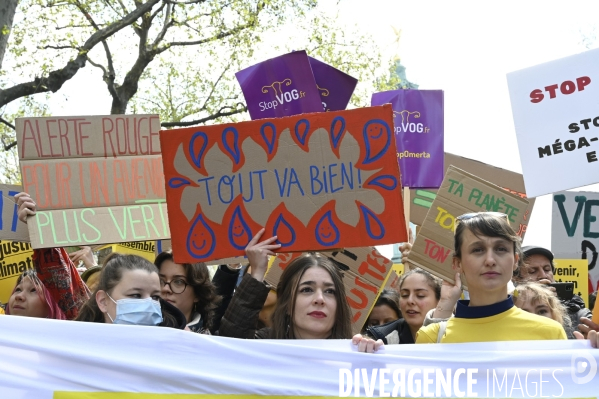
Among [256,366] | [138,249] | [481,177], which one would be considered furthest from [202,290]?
[481,177]

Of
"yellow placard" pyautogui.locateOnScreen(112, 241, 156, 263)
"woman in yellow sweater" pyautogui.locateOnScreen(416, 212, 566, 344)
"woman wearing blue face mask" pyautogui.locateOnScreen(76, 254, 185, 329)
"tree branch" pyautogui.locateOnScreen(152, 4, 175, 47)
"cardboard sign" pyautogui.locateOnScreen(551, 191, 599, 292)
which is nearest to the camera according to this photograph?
"woman in yellow sweater" pyautogui.locateOnScreen(416, 212, 566, 344)

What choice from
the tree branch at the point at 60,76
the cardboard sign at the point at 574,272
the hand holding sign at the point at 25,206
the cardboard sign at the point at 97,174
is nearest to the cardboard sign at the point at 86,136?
the cardboard sign at the point at 97,174

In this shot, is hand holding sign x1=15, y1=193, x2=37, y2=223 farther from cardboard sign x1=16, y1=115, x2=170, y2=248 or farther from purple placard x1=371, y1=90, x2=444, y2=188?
purple placard x1=371, y1=90, x2=444, y2=188

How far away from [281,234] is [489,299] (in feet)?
3.34

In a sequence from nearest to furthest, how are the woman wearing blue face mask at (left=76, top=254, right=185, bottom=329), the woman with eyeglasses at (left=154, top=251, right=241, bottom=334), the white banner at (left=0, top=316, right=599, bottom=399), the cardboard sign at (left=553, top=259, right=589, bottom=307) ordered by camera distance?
1. the white banner at (left=0, top=316, right=599, bottom=399)
2. the woman wearing blue face mask at (left=76, top=254, right=185, bottom=329)
3. the woman with eyeglasses at (left=154, top=251, right=241, bottom=334)
4. the cardboard sign at (left=553, top=259, right=589, bottom=307)

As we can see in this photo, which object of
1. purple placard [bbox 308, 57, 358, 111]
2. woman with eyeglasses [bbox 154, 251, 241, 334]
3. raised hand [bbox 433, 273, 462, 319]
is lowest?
raised hand [bbox 433, 273, 462, 319]

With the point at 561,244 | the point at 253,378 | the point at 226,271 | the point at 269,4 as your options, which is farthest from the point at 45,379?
the point at 269,4

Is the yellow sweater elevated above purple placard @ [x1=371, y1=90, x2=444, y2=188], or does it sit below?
below

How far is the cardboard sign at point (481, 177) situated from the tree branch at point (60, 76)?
747cm

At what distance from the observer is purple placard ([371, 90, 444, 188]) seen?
6297mm

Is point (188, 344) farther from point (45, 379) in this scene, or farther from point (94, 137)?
point (94, 137)

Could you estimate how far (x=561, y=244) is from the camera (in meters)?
6.95

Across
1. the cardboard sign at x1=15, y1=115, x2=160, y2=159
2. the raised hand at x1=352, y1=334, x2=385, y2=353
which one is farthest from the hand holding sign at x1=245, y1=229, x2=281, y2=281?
the cardboard sign at x1=15, y1=115, x2=160, y2=159

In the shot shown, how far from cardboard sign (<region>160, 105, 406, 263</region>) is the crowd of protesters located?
0.52ft
